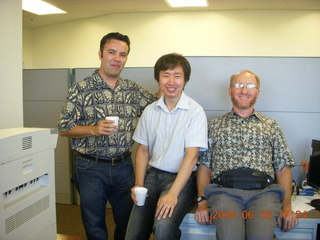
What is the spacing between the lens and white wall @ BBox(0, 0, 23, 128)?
197 cm

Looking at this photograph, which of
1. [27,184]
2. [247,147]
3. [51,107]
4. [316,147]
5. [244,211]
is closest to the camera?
[27,184]

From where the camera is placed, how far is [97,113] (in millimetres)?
2049

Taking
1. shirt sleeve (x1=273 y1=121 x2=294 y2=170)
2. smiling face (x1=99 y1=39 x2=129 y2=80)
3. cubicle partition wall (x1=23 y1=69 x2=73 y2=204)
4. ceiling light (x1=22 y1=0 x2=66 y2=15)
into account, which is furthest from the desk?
ceiling light (x1=22 y1=0 x2=66 y2=15)

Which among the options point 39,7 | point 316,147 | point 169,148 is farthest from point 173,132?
point 39,7

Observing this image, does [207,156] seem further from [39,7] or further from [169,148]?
[39,7]

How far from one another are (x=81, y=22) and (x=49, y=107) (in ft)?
12.8

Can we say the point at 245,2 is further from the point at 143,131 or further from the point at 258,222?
the point at 258,222

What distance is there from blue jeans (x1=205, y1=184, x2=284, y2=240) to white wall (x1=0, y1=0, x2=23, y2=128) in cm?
141

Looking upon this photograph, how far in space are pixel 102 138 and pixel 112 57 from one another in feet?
1.84

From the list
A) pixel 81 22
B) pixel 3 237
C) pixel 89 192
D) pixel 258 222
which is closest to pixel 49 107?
pixel 89 192

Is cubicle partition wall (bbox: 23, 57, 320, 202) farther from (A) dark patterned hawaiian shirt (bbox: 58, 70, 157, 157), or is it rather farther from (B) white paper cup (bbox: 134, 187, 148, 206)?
(B) white paper cup (bbox: 134, 187, 148, 206)

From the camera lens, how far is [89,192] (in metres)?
1.97

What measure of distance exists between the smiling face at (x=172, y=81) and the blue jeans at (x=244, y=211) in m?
0.62

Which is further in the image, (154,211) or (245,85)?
(245,85)
